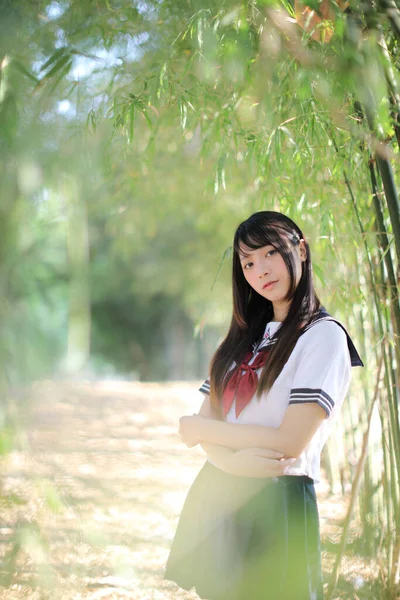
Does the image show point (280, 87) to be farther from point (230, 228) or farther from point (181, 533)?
point (230, 228)

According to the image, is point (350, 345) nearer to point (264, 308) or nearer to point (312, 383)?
point (312, 383)

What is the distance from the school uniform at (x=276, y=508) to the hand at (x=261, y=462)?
1.4 inches

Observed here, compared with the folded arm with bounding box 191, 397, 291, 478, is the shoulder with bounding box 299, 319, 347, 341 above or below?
above

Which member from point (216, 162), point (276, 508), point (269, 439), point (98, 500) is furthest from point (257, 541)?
point (98, 500)

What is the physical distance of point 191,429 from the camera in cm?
116

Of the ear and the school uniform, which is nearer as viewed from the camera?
the school uniform

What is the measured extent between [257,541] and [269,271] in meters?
0.50

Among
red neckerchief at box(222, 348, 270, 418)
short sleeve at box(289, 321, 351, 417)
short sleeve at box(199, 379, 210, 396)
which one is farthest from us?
short sleeve at box(199, 379, 210, 396)

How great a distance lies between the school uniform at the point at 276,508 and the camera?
1057 mm

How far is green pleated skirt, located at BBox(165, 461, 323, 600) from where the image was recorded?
1093 millimetres

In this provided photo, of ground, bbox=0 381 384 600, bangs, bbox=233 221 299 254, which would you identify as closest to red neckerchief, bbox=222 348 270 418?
bangs, bbox=233 221 299 254

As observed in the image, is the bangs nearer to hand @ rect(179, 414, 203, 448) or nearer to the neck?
the neck

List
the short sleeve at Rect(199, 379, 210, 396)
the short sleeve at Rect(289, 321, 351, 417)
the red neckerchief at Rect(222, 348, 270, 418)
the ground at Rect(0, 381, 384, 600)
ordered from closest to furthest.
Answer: the short sleeve at Rect(289, 321, 351, 417), the red neckerchief at Rect(222, 348, 270, 418), the short sleeve at Rect(199, 379, 210, 396), the ground at Rect(0, 381, 384, 600)

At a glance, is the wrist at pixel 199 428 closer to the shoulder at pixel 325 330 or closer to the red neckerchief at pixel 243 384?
the red neckerchief at pixel 243 384
